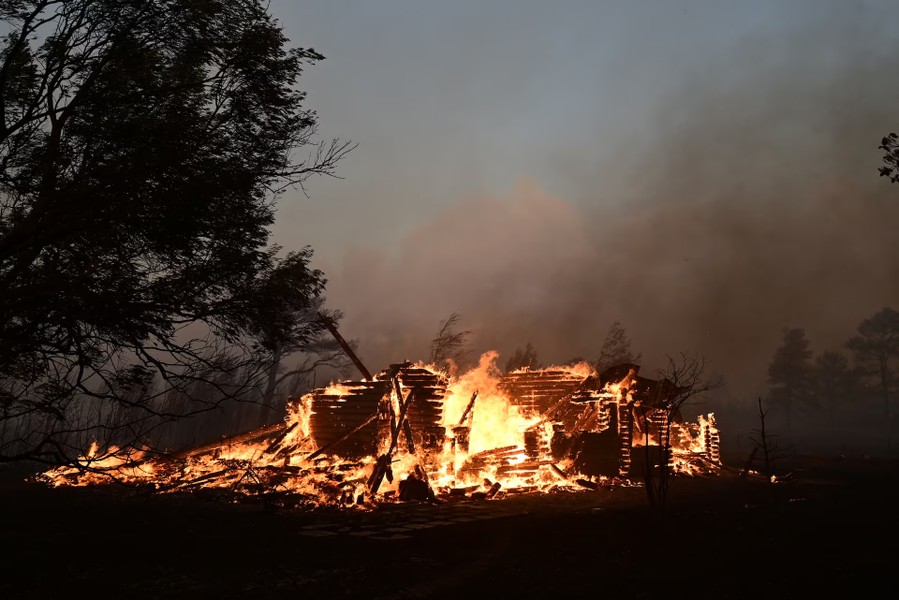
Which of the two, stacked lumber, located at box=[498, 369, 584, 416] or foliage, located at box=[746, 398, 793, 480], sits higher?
stacked lumber, located at box=[498, 369, 584, 416]

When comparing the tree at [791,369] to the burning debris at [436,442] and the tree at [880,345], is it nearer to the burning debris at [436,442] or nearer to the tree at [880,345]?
the tree at [880,345]

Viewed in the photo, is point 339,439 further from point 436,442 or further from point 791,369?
point 791,369

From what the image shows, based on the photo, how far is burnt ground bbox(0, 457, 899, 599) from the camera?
24.8 feet

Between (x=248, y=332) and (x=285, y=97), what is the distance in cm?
331

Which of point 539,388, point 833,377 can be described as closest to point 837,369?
point 833,377

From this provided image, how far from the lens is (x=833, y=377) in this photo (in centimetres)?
8050

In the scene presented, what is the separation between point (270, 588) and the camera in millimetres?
7391

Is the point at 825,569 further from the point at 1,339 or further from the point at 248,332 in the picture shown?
the point at 1,339

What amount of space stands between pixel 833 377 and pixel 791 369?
8.58 meters

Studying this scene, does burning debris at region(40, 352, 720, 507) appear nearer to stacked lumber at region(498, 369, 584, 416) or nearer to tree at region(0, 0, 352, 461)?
stacked lumber at region(498, 369, 584, 416)

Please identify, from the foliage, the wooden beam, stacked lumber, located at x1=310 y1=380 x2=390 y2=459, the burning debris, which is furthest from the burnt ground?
stacked lumber, located at x1=310 y1=380 x2=390 y2=459

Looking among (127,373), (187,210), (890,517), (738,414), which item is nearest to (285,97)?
(187,210)

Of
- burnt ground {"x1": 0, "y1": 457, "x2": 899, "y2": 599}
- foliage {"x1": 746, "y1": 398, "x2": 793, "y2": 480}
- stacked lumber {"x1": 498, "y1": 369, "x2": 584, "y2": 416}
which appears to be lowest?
burnt ground {"x1": 0, "y1": 457, "x2": 899, "y2": 599}

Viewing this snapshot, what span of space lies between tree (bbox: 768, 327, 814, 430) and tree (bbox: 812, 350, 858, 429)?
7.74ft
